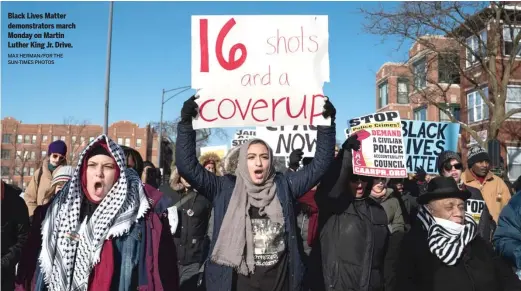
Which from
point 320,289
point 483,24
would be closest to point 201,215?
point 320,289

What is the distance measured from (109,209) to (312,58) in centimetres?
211

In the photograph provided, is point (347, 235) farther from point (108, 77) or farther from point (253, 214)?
point (108, 77)

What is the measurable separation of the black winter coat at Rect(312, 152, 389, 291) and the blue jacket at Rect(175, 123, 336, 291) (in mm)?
311

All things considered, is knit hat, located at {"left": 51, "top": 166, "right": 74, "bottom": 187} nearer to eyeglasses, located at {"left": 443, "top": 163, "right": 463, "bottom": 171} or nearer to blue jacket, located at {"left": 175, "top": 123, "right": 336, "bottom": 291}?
blue jacket, located at {"left": 175, "top": 123, "right": 336, "bottom": 291}

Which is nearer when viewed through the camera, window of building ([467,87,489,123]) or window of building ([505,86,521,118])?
window of building ([505,86,521,118])

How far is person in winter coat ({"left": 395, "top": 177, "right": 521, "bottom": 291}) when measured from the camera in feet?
11.3

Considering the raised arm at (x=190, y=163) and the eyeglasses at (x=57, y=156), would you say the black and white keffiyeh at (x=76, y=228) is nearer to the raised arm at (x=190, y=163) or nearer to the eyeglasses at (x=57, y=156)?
the raised arm at (x=190, y=163)

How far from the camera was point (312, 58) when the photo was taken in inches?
171

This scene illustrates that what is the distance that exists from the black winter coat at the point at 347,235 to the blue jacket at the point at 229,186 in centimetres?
31

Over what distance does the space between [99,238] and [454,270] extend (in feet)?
7.47

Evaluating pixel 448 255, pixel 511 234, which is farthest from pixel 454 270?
pixel 511 234

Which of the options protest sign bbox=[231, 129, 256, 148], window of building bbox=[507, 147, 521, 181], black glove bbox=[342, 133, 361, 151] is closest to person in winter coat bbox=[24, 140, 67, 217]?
black glove bbox=[342, 133, 361, 151]

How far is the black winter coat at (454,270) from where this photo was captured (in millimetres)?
3453

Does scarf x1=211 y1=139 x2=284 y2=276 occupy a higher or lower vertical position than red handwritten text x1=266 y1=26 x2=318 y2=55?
lower
